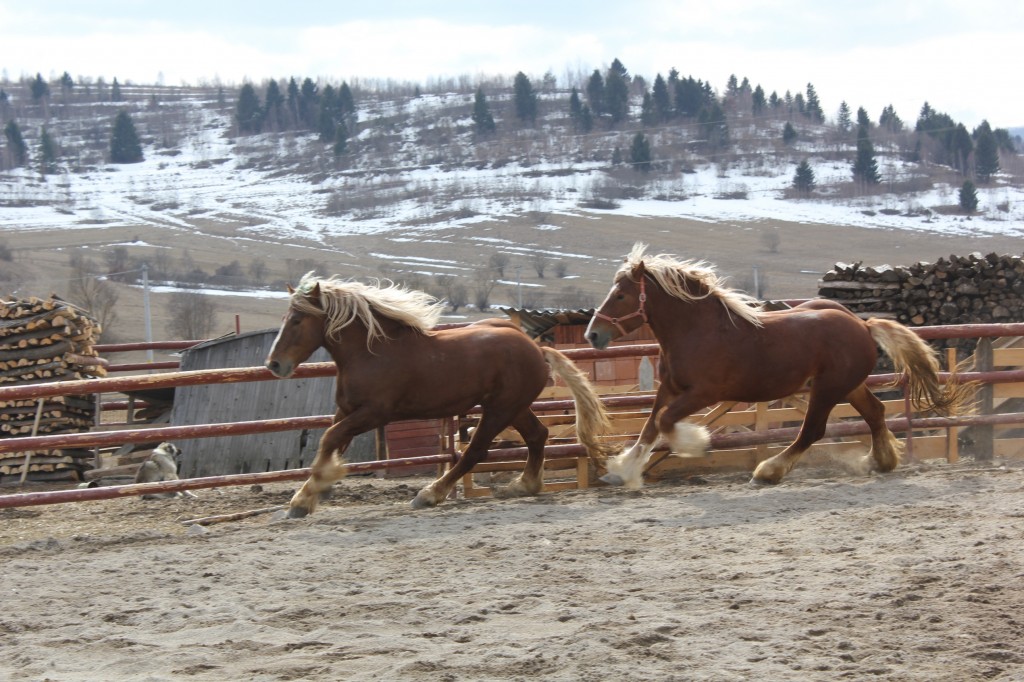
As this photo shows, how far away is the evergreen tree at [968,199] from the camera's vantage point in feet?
344

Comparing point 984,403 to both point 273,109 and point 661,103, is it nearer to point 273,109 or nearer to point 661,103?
point 661,103

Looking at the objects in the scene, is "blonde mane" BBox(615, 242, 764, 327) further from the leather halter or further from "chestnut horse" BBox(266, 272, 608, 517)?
"chestnut horse" BBox(266, 272, 608, 517)

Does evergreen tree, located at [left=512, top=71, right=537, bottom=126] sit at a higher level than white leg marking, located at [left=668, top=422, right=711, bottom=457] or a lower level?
higher

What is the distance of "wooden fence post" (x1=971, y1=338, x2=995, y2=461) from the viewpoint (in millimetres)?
9219

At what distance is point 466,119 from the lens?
14625 cm

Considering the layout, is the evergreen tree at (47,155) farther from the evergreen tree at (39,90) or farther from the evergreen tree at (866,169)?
the evergreen tree at (866,169)

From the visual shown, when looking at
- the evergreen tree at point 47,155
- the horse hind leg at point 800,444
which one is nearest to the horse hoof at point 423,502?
the horse hind leg at point 800,444

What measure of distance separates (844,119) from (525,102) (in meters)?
42.2

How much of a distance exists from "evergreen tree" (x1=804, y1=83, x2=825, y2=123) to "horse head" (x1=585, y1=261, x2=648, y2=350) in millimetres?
147271

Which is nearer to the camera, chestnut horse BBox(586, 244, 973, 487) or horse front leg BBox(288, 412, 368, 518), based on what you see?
horse front leg BBox(288, 412, 368, 518)

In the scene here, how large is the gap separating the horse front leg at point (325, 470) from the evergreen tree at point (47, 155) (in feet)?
455

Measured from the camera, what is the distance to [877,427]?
8.25 meters

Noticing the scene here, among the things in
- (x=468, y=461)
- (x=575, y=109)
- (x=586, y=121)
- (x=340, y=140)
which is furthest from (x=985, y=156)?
(x=468, y=461)

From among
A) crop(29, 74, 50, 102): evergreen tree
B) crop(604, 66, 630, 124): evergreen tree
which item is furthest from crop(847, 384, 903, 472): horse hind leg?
crop(29, 74, 50, 102): evergreen tree
